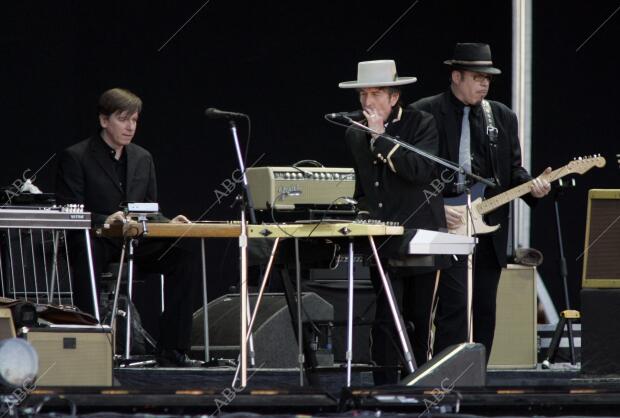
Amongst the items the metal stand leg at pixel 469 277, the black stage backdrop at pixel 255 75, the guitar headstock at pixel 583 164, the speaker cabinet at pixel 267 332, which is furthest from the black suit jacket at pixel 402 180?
the black stage backdrop at pixel 255 75

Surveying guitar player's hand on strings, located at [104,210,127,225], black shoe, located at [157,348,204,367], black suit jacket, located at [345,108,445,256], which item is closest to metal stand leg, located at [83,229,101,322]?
guitar player's hand on strings, located at [104,210,127,225]

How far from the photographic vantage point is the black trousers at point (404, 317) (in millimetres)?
6555

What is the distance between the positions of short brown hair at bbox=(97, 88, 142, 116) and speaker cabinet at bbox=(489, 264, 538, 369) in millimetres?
2279

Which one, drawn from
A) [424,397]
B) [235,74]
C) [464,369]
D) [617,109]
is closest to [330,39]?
[235,74]

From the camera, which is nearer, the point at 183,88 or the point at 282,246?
the point at 282,246

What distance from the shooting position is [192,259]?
797cm

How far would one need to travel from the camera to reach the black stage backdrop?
888 cm

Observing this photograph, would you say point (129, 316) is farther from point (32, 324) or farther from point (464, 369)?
point (464, 369)

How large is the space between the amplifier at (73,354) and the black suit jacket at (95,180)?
1440 millimetres

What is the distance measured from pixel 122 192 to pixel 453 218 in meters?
1.93

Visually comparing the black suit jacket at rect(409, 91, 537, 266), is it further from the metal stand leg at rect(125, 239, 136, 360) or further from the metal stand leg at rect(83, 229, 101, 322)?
the metal stand leg at rect(83, 229, 101, 322)

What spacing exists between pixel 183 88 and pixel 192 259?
170cm

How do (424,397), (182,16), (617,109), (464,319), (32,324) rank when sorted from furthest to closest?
(617,109) → (182,16) → (464,319) → (32,324) → (424,397)

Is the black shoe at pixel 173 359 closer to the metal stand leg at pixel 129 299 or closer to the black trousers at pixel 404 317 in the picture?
the metal stand leg at pixel 129 299
